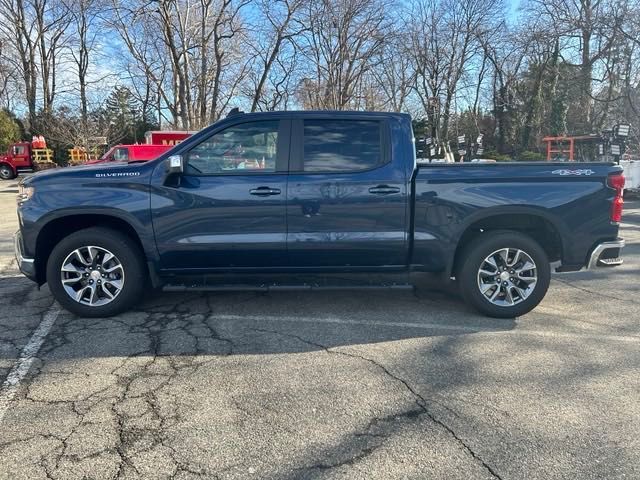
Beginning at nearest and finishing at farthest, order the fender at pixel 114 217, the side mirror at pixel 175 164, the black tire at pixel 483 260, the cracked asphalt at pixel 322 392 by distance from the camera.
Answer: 1. the cracked asphalt at pixel 322 392
2. the side mirror at pixel 175 164
3. the fender at pixel 114 217
4. the black tire at pixel 483 260

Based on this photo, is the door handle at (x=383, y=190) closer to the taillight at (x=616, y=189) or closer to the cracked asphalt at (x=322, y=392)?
the cracked asphalt at (x=322, y=392)

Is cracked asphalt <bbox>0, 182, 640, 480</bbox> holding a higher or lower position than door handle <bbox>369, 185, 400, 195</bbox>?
lower

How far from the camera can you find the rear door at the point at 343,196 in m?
4.63

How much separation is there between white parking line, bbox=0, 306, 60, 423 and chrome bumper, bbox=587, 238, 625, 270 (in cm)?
492

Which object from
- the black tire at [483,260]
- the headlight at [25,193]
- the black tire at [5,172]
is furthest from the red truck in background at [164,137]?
the black tire at [483,260]

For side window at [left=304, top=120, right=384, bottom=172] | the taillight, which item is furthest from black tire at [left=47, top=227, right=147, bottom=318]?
the taillight

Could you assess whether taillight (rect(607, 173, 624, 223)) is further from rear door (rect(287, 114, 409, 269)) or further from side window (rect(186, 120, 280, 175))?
side window (rect(186, 120, 280, 175))

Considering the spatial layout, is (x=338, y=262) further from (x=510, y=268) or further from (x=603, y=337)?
(x=603, y=337)

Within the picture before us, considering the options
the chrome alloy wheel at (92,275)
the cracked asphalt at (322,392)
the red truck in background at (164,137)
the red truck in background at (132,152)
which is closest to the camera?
the cracked asphalt at (322,392)

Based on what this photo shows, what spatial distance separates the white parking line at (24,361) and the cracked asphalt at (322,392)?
0.04 m

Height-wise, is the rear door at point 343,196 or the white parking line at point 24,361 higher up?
the rear door at point 343,196

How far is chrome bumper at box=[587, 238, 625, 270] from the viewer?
188 inches

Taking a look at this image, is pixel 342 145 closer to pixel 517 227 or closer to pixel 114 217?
pixel 517 227

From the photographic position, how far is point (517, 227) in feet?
16.4
